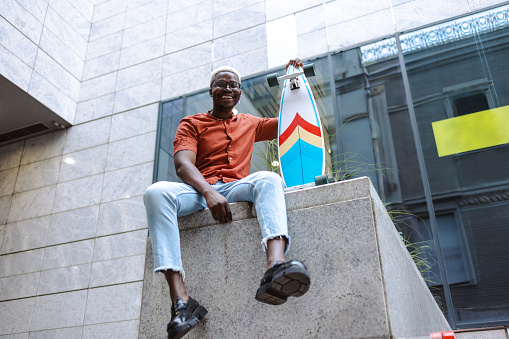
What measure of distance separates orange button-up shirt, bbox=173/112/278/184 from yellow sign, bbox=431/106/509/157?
3.20 metres

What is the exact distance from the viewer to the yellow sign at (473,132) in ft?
16.9

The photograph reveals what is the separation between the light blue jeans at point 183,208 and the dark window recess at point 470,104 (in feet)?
12.5

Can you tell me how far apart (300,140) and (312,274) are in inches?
39.5

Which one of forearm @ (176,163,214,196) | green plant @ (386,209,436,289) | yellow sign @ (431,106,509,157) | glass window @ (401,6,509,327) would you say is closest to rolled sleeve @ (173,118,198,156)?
forearm @ (176,163,214,196)

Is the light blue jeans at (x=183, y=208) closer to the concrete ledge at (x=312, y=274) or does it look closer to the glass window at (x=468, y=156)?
the concrete ledge at (x=312, y=274)

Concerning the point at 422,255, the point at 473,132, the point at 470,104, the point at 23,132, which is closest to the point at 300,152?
the point at 422,255

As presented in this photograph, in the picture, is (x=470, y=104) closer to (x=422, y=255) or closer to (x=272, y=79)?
(x=422, y=255)

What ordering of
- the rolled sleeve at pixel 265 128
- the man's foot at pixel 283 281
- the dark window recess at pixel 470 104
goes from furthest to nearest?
the dark window recess at pixel 470 104 < the rolled sleeve at pixel 265 128 < the man's foot at pixel 283 281

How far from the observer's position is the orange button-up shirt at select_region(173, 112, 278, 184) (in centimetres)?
273

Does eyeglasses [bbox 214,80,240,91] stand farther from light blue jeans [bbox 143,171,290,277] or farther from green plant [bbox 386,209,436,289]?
green plant [bbox 386,209,436,289]

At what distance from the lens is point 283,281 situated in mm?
1881

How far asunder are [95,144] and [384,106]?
439 centimetres

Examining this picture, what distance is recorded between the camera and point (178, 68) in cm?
740

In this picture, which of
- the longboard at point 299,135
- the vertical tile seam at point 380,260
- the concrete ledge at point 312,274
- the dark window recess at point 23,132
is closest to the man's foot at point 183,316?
the concrete ledge at point 312,274
